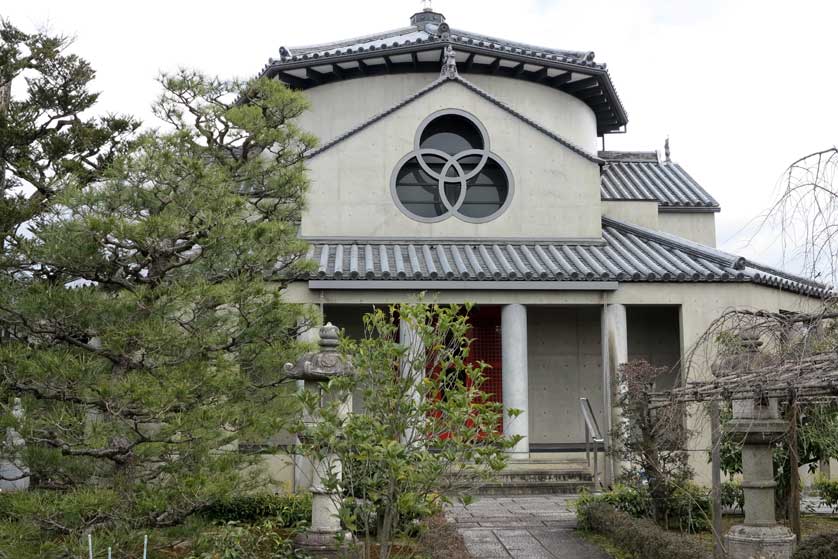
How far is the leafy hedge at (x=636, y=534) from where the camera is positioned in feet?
30.6

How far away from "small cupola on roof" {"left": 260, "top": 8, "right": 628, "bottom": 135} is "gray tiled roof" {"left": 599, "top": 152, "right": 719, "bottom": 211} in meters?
2.22

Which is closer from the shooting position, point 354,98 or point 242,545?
point 242,545

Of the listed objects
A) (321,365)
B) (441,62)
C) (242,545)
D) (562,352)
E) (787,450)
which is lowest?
(242,545)

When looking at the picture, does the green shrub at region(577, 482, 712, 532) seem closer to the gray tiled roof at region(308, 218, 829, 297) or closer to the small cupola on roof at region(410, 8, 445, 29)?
the gray tiled roof at region(308, 218, 829, 297)

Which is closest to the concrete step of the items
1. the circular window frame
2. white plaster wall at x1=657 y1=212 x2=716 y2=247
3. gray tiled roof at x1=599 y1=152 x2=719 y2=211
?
the circular window frame

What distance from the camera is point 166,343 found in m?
8.65

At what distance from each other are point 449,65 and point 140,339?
1231 centimetres

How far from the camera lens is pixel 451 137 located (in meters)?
19.6

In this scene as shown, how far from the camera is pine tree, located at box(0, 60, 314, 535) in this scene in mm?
8227

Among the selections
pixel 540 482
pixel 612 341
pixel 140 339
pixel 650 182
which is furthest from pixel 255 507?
pixel 650 182

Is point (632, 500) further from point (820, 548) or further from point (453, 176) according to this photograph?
point (453, 176)

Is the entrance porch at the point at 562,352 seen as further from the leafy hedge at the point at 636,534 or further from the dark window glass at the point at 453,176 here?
the leafy hedge at the point at 636,534

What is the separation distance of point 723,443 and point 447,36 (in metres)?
11.6

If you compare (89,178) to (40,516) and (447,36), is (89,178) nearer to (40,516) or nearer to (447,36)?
(40,516)
